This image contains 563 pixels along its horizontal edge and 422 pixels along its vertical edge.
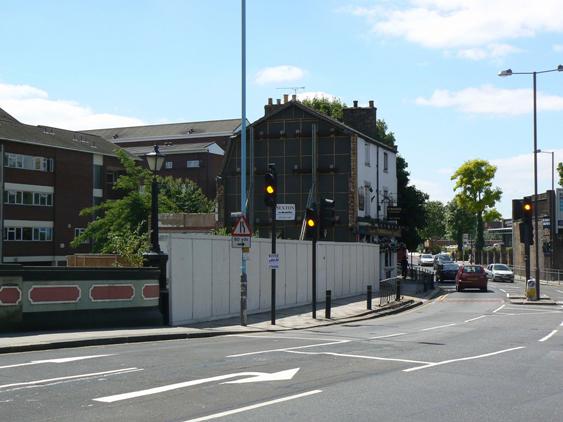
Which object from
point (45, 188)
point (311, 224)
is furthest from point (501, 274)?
point (311, 224)

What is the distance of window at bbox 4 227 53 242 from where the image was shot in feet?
194

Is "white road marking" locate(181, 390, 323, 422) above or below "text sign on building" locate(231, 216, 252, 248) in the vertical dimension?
below

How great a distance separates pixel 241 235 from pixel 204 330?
3.26 metres

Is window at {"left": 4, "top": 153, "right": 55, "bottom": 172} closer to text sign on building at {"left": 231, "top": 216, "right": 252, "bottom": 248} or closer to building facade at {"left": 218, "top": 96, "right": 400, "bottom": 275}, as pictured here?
building facade at {"left": 218, "top": 96, "right": 400, "bottom": 275}

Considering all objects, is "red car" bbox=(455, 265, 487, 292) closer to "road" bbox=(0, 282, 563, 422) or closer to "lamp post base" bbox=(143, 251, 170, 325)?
"road" bbox=(0, 282, 563, 422)

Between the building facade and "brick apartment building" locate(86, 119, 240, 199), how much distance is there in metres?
31.8

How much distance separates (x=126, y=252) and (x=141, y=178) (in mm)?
28722

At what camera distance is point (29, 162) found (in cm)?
6069

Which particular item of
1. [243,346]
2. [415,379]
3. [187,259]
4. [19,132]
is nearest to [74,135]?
[19,132]

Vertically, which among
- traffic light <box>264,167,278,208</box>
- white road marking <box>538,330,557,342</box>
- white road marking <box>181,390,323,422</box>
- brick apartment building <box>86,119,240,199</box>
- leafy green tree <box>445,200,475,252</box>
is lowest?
white road marking <box>538,330,557,342</box>

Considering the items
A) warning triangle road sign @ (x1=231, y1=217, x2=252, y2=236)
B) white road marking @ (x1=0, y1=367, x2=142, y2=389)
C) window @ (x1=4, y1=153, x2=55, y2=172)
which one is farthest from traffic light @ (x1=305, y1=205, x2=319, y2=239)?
window @ (x1=4, y1=153, x2=55, y2=172)

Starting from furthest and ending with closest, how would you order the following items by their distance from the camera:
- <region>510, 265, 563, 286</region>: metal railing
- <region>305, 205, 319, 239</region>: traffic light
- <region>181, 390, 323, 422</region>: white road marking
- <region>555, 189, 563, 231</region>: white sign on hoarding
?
<region>555, 189, 563, 231</region>: white sign on hoarding, <region>510, 265, 563, 286</region>: metal railing, <region>305, 205, 319, 239</region>: traffic light, <region>181, 390, 323, 422</region>: white road marking

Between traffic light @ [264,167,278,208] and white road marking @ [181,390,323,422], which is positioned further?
traffic light @ [264,167,278,208]

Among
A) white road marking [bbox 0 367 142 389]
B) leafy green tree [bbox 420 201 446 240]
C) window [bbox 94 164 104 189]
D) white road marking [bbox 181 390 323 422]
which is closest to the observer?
white road marking [bbox 181 390 323 422]
